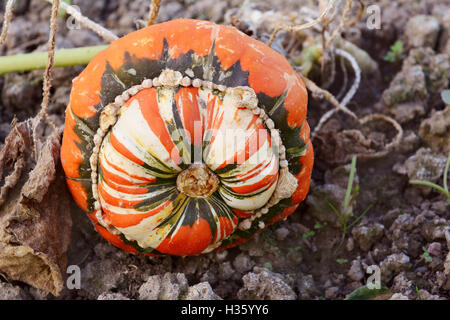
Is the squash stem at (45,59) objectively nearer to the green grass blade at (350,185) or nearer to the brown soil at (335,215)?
the brown soil at (335,215)

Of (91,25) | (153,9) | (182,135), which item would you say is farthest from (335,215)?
(91,25)

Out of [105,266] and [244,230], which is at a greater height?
[244,230]

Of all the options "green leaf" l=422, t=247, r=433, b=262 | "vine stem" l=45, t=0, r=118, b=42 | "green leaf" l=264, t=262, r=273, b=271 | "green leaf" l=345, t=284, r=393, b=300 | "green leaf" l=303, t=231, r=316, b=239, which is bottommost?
"green leaf" l=345, t=284, r=393, b=300

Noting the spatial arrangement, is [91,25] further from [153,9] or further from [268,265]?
[268,265]

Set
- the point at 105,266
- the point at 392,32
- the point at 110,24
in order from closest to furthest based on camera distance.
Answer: the point at 105,266 < the point at 392,32 < the point at 110,24

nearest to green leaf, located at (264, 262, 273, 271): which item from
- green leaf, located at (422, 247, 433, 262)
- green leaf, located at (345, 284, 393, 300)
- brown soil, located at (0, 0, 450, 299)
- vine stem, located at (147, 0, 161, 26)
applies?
brown soil, located at (0, 0, 450, 299)

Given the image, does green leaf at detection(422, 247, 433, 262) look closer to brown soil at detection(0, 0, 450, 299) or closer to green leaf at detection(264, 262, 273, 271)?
brown soil at detection(0, 0, 450, 299)

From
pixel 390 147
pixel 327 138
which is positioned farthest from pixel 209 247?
pixel 390 147
